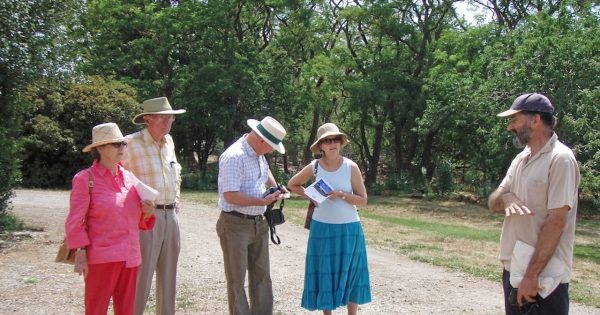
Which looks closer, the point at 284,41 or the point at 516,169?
the point at 516,169

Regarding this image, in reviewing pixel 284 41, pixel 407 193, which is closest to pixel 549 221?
pixel 407 193

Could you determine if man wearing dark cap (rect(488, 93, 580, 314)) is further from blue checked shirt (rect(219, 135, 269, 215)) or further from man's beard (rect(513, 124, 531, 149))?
blue checked shirt (rect(219, 135, 269, 215))

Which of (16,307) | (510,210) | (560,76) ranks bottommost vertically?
(16,307)

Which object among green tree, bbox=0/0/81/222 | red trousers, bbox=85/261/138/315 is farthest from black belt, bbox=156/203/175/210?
green tree, bbox=0/0/81/222

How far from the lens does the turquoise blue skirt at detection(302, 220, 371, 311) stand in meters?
5.47

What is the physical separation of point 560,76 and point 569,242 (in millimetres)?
13702

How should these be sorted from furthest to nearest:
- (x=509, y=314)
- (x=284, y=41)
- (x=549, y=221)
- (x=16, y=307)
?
1. (x=284, y=41)
2. (x=16, y=307)
3. (x=509, y=314)
4. (x=549, y=221)

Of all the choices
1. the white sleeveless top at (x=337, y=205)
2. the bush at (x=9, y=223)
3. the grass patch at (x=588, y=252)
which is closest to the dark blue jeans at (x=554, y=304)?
the white sleeveless top at (x=337, y=205)

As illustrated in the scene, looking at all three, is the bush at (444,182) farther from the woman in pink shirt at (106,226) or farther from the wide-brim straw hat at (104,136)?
the wide-brim straw hat at (104,136)

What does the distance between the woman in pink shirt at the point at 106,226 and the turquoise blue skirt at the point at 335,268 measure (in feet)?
5.58

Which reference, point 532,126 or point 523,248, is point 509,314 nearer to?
point 523,248

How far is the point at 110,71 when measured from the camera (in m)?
27.7

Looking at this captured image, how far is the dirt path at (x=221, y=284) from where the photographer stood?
6578 millimetres

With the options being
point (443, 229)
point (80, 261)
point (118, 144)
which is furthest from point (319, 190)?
point (443, 229)
